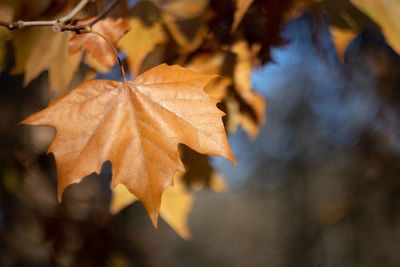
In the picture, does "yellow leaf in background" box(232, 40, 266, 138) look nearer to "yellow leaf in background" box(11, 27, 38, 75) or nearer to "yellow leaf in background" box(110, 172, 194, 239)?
"yellow leaf in background" box(110, 172, 194, 239)

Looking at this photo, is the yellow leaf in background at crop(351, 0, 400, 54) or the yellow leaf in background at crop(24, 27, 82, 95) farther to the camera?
the yellow leaf in background at crop(24, 27, 82, 95)

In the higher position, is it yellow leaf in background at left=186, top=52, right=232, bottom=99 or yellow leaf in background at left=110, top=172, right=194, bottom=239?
yellow leaf in background at left=186, top=52, right=232, bottom=99

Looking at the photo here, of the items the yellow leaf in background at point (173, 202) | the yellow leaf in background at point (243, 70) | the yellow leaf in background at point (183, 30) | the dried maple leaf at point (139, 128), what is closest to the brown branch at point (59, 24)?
the dried maple leaf at point (139, 128)

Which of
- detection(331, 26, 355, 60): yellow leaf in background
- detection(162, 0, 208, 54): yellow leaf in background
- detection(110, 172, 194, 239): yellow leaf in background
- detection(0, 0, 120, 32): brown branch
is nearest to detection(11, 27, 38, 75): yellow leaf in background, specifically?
detection(0, 0, 120, 32): brown branch

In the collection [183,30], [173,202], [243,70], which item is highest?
[183,30]

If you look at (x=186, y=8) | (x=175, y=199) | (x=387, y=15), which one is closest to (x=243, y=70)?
(x=186, y=8)

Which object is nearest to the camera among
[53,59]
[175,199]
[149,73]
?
[149,73]

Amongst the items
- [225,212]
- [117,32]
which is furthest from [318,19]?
[225,212]

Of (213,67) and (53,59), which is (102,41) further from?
(213,67)
